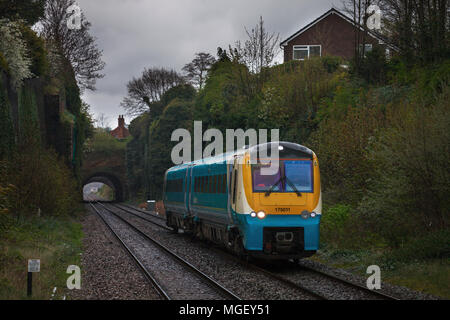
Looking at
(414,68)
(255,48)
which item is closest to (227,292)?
(414,68)

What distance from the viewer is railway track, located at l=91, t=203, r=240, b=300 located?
36.2ft

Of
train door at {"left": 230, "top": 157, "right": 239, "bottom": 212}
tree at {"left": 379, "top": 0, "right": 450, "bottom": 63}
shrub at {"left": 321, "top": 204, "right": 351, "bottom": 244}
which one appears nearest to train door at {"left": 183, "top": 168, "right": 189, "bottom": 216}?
shrub at {"left": 321, "top": 204, "right": 351, "bottom": 244}

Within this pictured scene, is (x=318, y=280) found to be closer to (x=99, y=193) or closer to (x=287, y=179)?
(x=287, y=179)

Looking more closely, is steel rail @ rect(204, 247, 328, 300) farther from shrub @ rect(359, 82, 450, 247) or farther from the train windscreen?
shrub @ rect(359, 82, 450, 247)

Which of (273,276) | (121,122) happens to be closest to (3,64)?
(273,276)

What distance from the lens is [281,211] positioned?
13.9 m

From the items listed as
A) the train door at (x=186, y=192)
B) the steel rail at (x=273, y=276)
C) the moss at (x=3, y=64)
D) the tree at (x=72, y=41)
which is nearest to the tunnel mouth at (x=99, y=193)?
the tree at (x=72, y=41)

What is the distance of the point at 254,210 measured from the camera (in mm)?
13844

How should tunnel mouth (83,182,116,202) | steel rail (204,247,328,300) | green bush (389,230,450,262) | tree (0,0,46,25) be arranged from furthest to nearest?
1. tunnel mouth (83,182,116,202)
2. tree (0,0,46,25)
3. green bush (389,230,450,262)
4. steel rail (204,247,328,300)

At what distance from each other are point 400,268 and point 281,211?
10.2 feet

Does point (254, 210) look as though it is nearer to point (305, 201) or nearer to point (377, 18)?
point (305, 201)

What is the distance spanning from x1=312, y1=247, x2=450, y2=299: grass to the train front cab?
1454 millimetres
